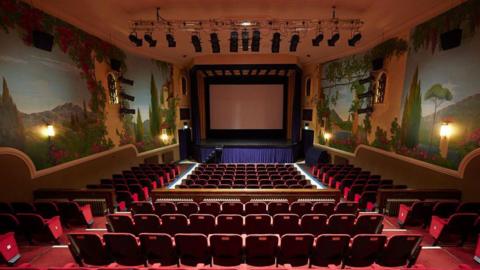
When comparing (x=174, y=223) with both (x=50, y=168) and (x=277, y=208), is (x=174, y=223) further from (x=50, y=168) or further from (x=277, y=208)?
(x=50, y=168)

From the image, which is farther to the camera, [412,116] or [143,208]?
[412,116]

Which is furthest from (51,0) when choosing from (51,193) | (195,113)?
(195,113)

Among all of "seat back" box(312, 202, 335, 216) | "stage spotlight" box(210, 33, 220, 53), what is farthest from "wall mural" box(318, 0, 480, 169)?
"stage spotlight" box(210, 33, 220, 53)

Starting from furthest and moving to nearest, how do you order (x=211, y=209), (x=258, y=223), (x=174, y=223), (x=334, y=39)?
(x=334, y=39), (x=211, y=209), (x=258, y=223), (x=174, y=223)

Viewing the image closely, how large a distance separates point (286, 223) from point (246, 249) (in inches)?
40.4

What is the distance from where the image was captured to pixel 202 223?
412 cm

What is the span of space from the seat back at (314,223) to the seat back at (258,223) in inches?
24.3

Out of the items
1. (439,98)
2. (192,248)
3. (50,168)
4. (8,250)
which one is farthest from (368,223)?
(50,168)

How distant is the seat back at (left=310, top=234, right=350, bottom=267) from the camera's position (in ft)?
11.0

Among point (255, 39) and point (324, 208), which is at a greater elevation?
point (255, 39)

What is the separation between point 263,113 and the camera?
17.5 m

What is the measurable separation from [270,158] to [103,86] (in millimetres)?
10069

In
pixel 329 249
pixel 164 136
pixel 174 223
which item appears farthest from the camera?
pixel 164 136

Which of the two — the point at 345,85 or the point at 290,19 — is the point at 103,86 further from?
the point at 345,85
